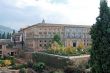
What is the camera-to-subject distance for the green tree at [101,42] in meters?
23.7

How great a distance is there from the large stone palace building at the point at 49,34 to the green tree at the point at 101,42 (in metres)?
38.2

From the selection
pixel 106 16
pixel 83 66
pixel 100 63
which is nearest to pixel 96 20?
pixel 106 16

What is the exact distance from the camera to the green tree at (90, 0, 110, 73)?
23672 millimetres

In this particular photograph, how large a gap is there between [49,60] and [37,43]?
60.9 feet

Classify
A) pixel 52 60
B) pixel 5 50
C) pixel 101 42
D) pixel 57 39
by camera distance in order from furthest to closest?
pixel 5 50, pixel 57 39, pixel 52 60, pixel 101 42

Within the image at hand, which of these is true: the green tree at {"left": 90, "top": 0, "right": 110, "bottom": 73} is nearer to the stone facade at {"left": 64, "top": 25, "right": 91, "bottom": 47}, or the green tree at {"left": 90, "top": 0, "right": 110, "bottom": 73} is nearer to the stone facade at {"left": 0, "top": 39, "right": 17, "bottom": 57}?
the stone facade at {"left": 0, "top": 39, "right": 17, "bottom": 57}

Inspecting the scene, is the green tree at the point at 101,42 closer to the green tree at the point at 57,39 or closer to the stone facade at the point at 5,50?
the green tree at the point at 57,39

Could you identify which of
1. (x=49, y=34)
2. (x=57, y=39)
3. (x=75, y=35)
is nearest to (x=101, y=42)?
(x=57, y=39)

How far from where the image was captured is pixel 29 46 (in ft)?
211

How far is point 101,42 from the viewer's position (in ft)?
78.7

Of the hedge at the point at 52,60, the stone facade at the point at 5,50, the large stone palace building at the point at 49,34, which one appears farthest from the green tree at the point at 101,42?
the stone facade at the point at 5,50

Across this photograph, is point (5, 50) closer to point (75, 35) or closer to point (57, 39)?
point (57, 39)

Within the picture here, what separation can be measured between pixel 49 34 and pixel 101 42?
3999 centimetres

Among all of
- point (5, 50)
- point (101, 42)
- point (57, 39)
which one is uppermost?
point (57, 39)
